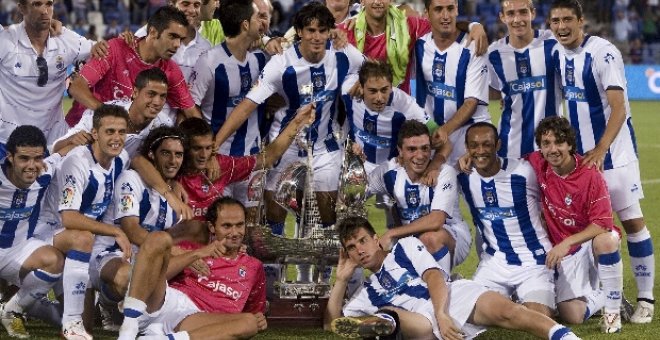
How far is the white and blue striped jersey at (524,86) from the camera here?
746 cm

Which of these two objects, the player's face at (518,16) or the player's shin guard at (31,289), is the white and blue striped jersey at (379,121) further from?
the player's shin guard at (31,289)

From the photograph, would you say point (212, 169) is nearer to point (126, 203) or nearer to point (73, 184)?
point (126, 203)

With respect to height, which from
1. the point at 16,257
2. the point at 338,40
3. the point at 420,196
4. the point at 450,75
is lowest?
the point at 16,257

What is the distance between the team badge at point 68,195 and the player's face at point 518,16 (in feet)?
8.94

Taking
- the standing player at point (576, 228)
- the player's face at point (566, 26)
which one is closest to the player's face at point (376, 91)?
the standing player at point (576, 228)

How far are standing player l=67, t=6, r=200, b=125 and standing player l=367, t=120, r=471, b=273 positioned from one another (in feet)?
4.02

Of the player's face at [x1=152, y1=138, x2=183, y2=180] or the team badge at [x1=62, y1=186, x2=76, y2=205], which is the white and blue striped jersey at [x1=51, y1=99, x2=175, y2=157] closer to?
the player's face at [x1=152, y1=138, x2=183, y2=180]

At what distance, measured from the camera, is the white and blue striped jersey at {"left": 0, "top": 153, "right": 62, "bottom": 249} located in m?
6.50

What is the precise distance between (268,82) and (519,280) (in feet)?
6.07

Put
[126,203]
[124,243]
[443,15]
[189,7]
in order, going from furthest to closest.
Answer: [189,7]
[443,15]
[126,203]
[124,243]

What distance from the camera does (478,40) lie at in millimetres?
7484

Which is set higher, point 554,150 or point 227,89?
point 227,89

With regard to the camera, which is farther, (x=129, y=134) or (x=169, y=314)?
(x=129, y=134)

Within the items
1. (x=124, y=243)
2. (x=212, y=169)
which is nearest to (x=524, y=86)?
(x=212, y=169)
